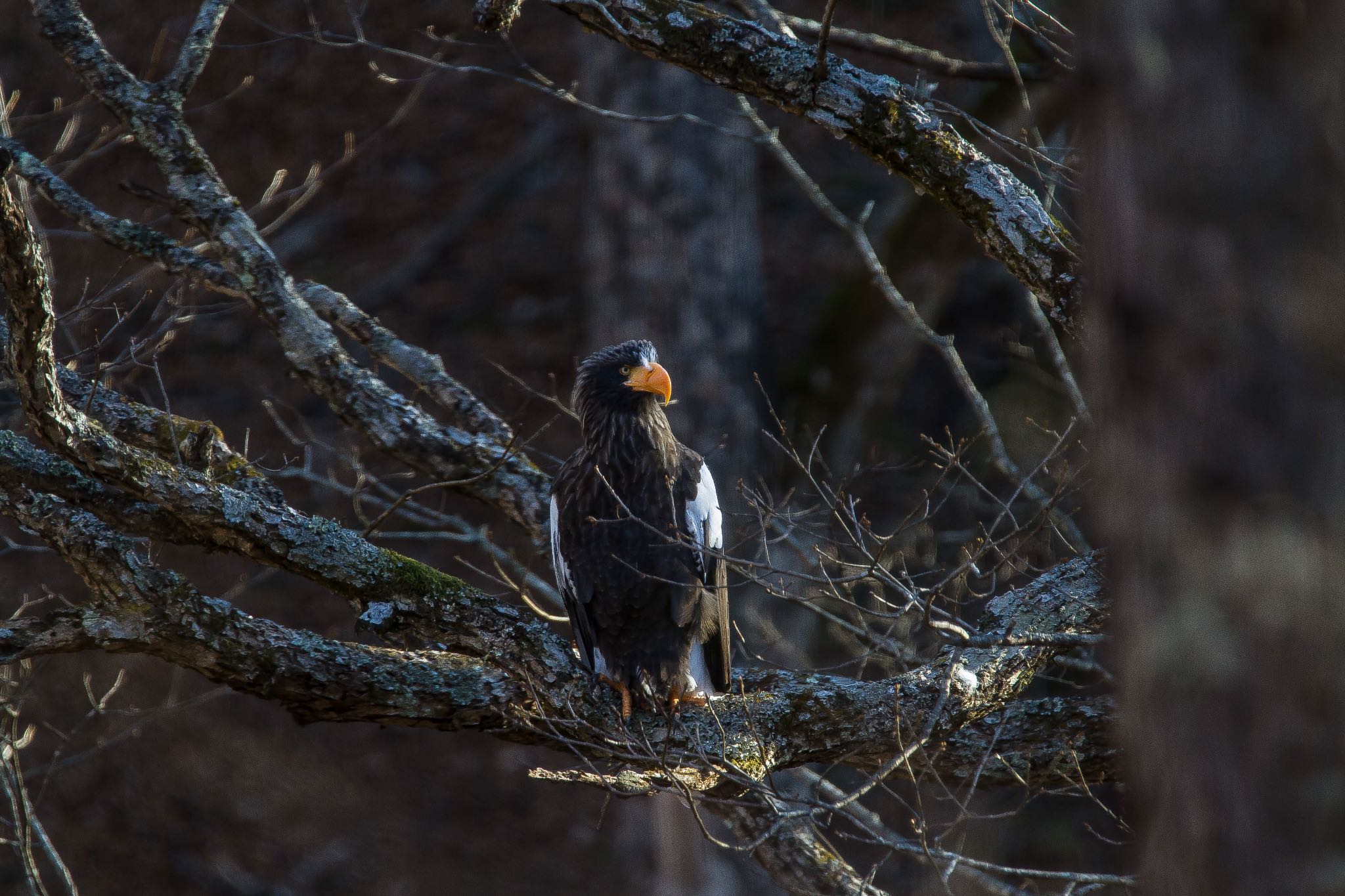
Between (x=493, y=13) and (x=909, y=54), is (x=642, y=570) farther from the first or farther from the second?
(x=909, y=54)

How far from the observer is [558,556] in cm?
398

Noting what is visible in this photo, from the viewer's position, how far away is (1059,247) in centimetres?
275

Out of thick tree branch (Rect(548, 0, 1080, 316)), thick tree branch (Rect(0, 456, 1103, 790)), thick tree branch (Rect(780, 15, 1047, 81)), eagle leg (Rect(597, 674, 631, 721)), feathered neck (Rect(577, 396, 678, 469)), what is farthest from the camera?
thick tree branch (Rect(780, 15, 1047, 81))

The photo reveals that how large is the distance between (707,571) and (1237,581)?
9.52 ft

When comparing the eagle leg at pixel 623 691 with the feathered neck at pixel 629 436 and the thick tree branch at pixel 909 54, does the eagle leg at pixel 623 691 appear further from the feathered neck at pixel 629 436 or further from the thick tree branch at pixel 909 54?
the thick tree branch at pixel 909 54

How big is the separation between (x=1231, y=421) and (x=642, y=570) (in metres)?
2.95

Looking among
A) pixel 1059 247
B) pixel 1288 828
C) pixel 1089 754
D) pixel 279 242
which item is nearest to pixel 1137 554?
pixel 1288 828

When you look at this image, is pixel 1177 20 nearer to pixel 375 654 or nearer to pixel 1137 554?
pixel 1137 554

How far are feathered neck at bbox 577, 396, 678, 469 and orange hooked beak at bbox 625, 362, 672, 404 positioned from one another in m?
0.08

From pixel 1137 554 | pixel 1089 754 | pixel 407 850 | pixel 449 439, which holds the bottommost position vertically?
pixel 407 850

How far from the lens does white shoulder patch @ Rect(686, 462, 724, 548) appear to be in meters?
3.93

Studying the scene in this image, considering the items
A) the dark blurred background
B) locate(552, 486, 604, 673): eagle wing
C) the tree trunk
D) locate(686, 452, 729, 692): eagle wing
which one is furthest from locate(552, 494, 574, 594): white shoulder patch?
the tree trunk

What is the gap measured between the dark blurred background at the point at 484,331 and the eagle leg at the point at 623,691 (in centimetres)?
244

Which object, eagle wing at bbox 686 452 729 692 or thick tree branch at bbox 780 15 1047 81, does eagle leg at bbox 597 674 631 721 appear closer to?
eagle wing at bbox 686 452 729 692
